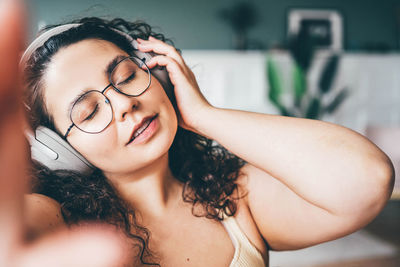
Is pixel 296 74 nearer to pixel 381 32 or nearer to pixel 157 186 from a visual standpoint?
pixel 381 32

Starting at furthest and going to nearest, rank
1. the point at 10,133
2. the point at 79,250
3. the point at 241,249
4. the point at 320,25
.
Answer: the point at 320,25 < the point at 241,249 < the point at 79,250 < the point at 10,133

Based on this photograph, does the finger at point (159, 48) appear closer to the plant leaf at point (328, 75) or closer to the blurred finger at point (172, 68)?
the blurred finger at point (172, 68)

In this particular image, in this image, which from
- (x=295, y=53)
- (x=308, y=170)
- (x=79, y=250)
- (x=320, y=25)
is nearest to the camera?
(x=79, y=250)

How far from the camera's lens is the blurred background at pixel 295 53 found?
140 inches

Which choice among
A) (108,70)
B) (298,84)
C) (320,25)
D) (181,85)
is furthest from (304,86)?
(108,70)

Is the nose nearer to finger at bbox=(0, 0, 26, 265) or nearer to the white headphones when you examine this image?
the white headphones

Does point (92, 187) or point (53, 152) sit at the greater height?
point (53, 152)

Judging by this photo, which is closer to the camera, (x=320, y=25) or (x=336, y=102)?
(x=336, y=102)

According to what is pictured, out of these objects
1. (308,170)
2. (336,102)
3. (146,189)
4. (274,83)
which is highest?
(308,170)

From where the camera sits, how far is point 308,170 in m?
0.66

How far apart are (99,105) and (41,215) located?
0.86ft

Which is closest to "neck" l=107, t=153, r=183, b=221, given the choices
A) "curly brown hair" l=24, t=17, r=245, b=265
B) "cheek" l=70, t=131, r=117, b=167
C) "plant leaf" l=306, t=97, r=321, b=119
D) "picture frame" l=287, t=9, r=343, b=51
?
"curly brown hair" l=24, t=17, r=245, b=265

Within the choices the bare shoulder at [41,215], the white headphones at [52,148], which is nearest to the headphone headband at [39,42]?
the white headphones at [52,148]

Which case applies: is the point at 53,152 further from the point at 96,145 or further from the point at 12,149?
the point at 12,149
